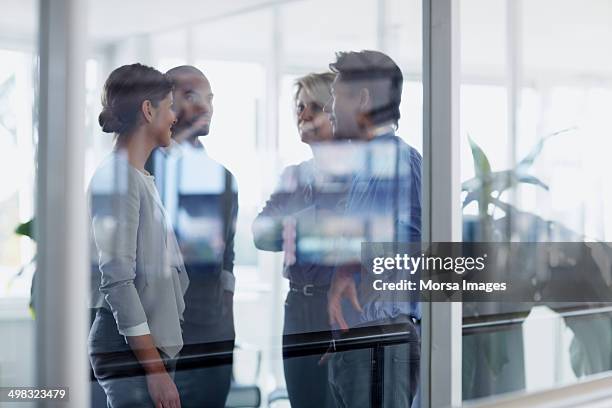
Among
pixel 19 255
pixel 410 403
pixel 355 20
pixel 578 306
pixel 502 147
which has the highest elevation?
pixel 355 20

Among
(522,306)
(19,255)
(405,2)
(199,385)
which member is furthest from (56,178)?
(522,306)

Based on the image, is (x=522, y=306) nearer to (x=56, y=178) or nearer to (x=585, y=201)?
(x=585, y=201)

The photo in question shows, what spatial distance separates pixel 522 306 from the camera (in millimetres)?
3264

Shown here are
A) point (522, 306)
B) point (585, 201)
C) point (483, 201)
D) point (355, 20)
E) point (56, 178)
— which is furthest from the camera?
point (585, 201)

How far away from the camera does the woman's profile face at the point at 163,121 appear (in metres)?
2.21

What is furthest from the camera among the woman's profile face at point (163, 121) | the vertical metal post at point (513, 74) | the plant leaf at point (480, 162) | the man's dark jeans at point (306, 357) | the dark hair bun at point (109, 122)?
the vertical metal post at point (513, 74)

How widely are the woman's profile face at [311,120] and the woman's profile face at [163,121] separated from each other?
430 mm

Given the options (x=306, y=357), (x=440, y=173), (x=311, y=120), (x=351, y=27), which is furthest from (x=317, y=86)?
(x=306, y=357)

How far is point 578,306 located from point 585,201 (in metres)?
0.43

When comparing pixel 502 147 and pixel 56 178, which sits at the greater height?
pixel 502 147

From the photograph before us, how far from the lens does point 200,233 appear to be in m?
2.31

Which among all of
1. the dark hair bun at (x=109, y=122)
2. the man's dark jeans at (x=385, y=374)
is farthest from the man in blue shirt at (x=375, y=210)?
the dark hair bun at (x=109, y=122)

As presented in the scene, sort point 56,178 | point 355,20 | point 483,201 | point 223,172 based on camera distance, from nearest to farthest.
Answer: point 56,178
point 223,172
point 355,20
point 483,201

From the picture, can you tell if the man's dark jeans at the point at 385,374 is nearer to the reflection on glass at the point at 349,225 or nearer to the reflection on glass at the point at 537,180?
the reflection on glass at the point at 349,225
